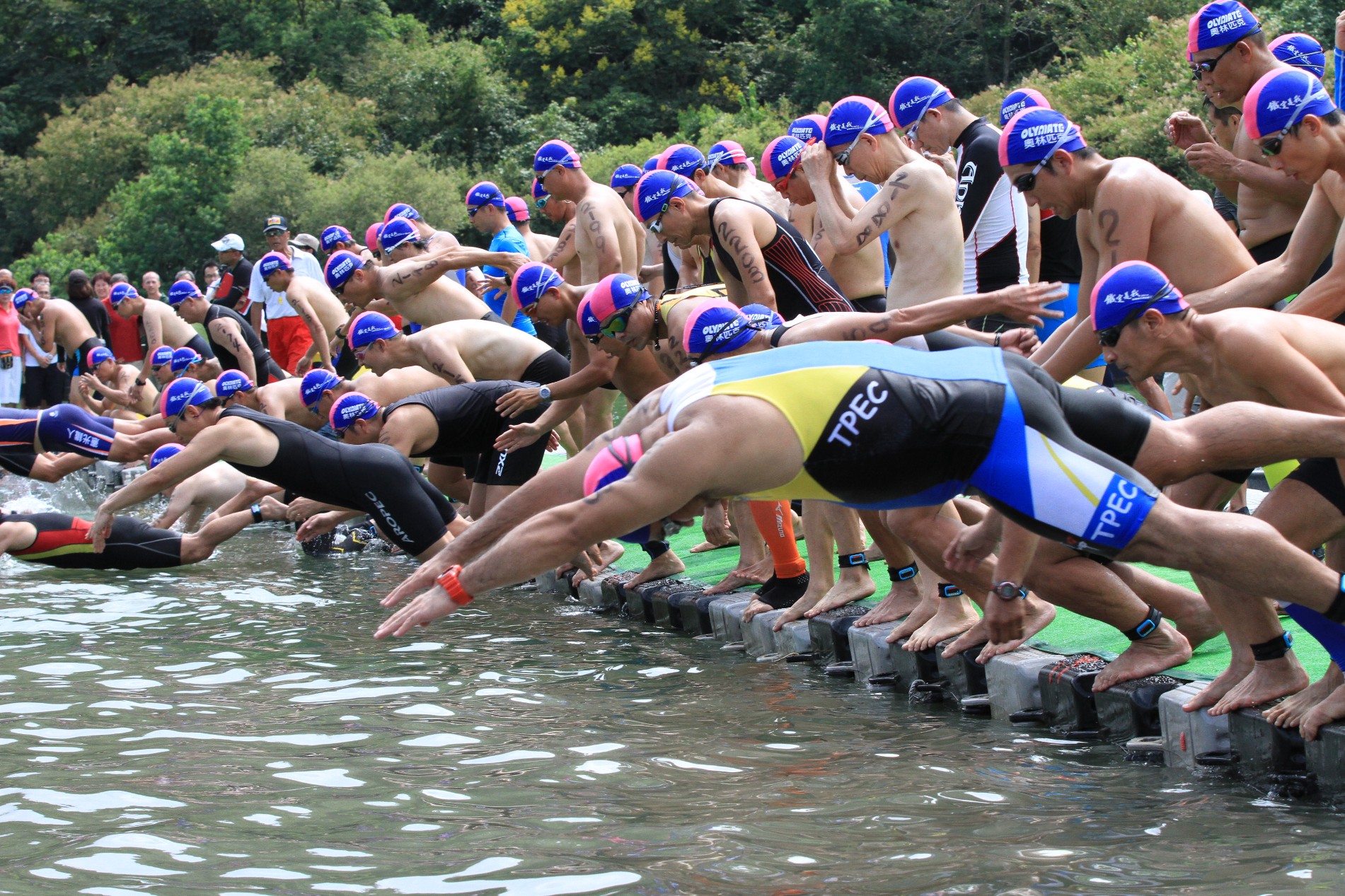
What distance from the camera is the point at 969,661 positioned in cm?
607

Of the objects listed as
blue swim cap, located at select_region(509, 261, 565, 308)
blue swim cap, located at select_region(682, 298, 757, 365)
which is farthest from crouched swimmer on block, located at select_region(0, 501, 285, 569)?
blue swim cap, located at select_region(682, 298, 757, 365)

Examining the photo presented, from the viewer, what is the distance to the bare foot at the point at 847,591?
7.27 m

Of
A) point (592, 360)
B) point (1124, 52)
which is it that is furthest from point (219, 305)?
point (1124, 52)

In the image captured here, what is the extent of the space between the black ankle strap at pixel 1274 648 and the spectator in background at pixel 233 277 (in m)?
14.0

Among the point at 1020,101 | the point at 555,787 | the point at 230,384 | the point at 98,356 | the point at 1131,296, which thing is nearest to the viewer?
the point at 1131,296

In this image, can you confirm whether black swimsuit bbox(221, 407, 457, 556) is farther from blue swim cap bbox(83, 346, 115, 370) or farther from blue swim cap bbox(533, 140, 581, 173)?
blue swim cap bbox(83, 346, 115, 370)

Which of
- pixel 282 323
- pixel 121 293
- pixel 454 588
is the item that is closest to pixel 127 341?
pixel 121 293

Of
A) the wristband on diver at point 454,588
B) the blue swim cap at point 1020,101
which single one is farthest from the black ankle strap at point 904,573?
the wristband on diver at point 454,588

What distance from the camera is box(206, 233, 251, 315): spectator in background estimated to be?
16.6 meters

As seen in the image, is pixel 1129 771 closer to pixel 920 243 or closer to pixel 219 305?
pixel 920 243

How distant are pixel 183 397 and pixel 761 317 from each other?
5.65 metres

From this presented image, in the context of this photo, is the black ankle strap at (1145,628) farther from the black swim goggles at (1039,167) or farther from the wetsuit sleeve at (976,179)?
the wetsuit sleeve at (976,179)

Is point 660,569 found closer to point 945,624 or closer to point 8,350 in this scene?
point 945,624

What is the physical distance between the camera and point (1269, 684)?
4668 mm
